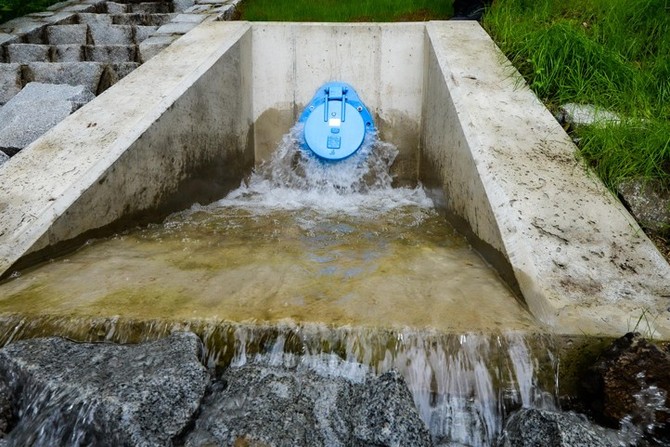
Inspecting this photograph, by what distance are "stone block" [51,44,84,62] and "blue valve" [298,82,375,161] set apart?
80.5 inches

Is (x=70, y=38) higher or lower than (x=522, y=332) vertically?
higher

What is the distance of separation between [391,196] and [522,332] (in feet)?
8.59

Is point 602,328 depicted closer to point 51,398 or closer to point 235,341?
point 235,341

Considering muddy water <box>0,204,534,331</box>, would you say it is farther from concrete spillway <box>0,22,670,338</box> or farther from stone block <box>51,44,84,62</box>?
stone block <box>51,44,84,62</box>

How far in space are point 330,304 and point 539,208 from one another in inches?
44.6

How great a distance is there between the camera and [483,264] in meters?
2.86

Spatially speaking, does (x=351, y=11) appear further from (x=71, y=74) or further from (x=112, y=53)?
(x=71, y=74)

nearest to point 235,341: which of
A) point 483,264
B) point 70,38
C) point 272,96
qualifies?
point 483,264

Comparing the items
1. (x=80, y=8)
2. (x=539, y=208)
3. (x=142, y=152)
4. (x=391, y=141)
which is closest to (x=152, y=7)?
(x=80, y=8)

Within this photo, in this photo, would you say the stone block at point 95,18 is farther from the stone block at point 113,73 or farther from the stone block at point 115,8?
the stone block at point 113,73

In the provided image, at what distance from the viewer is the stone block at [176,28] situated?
5250 mm

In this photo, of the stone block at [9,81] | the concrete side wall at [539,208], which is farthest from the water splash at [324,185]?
the stone block at [9,81]

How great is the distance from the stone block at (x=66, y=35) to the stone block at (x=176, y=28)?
2.80 ft

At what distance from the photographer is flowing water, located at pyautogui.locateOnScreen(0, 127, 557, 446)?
212 centimetres
